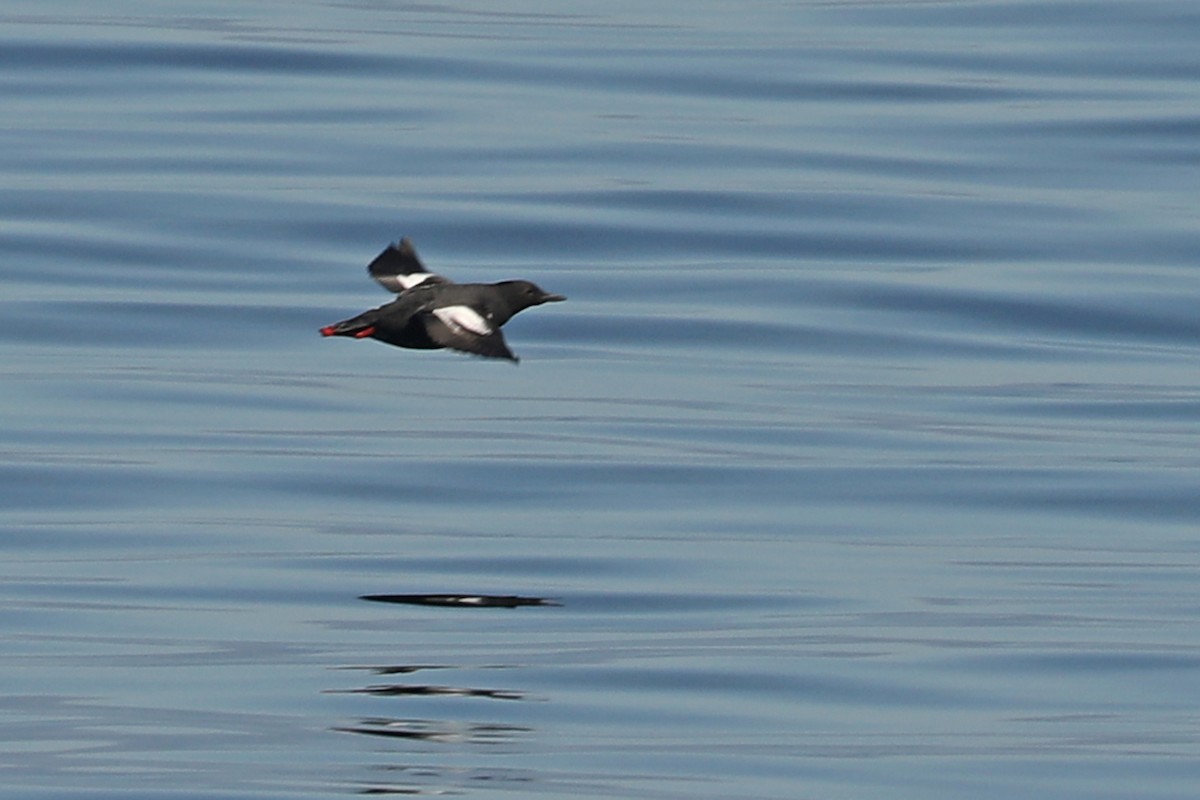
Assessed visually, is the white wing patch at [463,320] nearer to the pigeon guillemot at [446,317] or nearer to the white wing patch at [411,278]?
the pigeon guillemot at [446,317]

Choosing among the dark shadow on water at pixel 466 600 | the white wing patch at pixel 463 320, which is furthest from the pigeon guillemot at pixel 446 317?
the dark shadow on water at pixel 466 600

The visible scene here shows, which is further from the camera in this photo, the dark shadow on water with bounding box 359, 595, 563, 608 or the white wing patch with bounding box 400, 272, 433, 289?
the dark shadow on water with bounding box 359, 595, 563, 608

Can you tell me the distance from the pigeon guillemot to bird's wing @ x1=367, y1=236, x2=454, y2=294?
0.25 m

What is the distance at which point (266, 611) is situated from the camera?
1503 centimetres

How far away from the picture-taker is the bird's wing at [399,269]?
1498 cm

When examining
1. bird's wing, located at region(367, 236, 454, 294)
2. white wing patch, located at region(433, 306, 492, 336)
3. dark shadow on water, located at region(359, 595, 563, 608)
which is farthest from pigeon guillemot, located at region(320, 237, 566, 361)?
dark shadow on water, located at region(359, 595, 563, 608)

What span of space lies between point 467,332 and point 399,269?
6.35 feet

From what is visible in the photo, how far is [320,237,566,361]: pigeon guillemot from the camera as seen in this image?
43.7 feet

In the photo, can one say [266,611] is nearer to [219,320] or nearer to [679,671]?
[679,671]

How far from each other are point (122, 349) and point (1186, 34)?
16.6 m

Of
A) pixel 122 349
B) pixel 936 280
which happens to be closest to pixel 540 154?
pixel 936 280

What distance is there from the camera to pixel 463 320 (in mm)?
13492

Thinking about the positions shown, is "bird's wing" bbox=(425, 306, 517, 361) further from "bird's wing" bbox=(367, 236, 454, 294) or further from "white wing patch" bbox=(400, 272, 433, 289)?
"bird's wing" bbox=(367, 236, 454, 294)

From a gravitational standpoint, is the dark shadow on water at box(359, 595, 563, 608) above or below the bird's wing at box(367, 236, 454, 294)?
below
